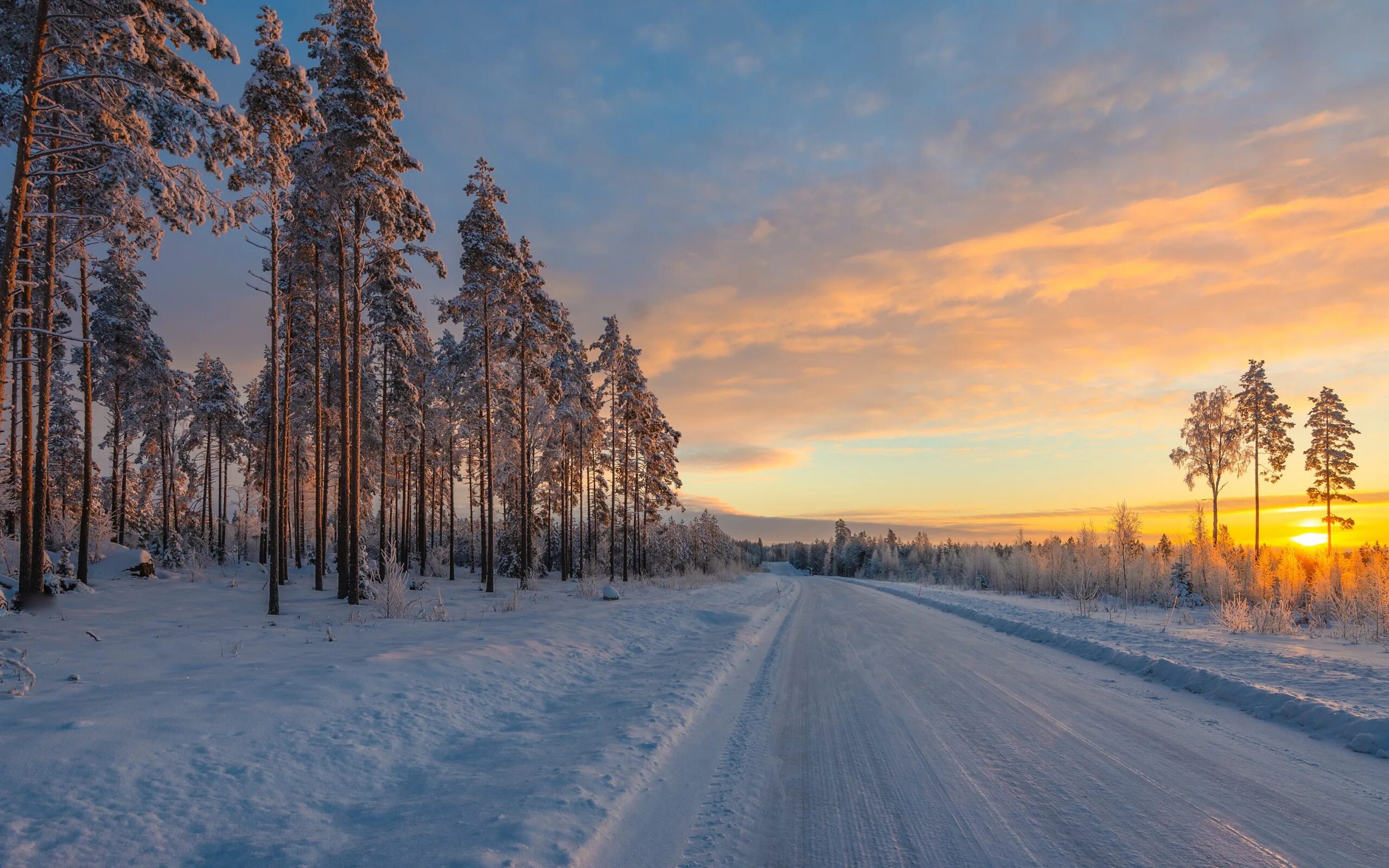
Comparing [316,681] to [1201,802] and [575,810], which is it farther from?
[1201,802]

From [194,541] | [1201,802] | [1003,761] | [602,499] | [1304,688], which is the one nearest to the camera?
[1201,802]

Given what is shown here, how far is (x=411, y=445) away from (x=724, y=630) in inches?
1180

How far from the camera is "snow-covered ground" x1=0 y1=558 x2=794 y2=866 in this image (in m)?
4.01

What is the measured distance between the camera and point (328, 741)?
18.7 ft

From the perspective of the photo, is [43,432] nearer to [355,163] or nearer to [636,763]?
[355,163]

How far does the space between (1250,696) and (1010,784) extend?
16.2ft

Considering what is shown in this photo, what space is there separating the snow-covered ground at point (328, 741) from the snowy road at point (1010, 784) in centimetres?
87

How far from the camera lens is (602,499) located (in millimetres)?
44156

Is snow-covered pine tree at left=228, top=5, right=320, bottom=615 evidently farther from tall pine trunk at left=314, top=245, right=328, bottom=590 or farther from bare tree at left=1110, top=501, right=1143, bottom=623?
bare tree at left=1110, top=501, right=1143, bottom=623

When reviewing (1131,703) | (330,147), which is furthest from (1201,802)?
(330,147)

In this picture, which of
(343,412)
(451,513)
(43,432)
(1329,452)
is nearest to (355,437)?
(343,412)

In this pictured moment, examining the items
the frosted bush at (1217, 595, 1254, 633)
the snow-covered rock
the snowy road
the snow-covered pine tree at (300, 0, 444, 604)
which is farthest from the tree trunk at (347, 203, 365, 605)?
the frosted bush at (1217, 595, 1254, 633)

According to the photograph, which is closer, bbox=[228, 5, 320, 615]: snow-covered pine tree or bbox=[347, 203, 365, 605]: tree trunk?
bbox=[228, 5, 320, 615]: snow-covered pine tree

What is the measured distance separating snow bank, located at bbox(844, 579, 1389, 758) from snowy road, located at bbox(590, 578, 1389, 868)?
0.87 feet
